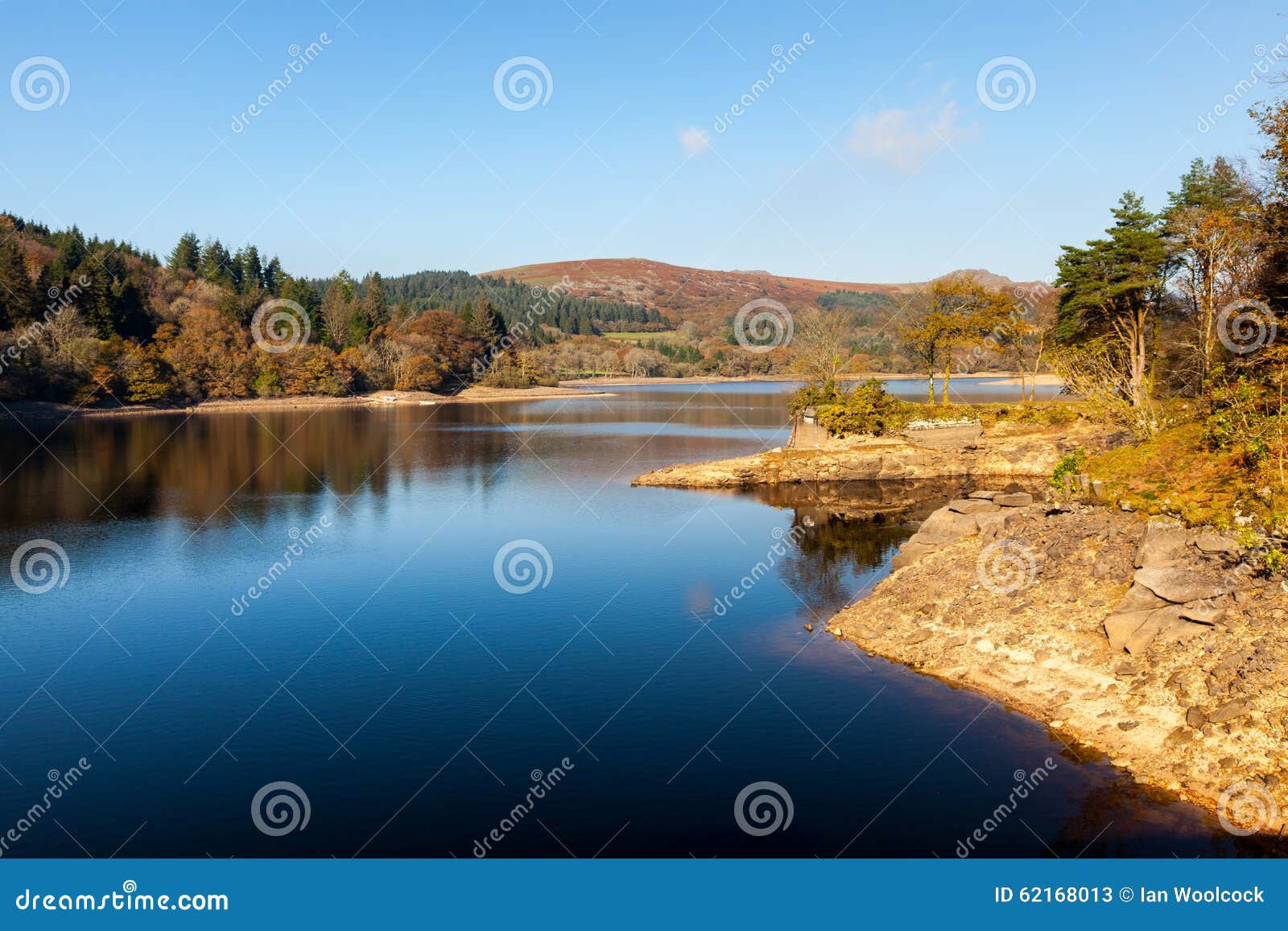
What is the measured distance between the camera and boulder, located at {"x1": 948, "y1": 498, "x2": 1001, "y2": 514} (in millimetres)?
30758

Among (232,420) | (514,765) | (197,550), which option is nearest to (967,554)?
(514,765)

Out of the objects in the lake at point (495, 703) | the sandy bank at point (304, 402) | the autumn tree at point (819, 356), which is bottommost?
the lake at point (495, 703)

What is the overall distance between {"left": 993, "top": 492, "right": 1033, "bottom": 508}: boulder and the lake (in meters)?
4.71

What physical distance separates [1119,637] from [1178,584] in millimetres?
1889

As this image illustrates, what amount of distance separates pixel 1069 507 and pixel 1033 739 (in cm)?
1227

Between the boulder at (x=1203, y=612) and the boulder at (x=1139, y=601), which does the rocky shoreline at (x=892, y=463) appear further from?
the boulder at (x=1203, y=612)

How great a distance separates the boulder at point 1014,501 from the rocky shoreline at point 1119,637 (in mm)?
1432

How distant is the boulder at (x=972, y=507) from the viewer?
3076cm

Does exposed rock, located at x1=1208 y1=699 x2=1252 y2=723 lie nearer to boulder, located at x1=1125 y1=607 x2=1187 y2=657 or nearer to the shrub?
boulder, located at x1=1125 y1=607 x2=1187 y2=657

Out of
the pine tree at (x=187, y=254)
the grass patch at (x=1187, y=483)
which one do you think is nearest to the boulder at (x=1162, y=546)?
the grass patch at (x=1187, y=483)

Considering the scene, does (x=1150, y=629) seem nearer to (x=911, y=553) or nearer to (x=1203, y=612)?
(x=1203, y=612)

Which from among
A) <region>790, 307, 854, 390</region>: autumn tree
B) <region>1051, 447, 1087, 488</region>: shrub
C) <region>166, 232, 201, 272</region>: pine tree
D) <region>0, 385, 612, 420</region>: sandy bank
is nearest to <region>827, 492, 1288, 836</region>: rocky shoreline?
<region>1051, 447, 1087, 488</region>: shrub

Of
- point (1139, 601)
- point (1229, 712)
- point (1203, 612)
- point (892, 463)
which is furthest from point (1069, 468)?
point (892, 463)

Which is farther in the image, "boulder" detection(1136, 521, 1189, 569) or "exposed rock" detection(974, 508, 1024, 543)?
"exposed rock" detection(974, 508, 1024, 543)
